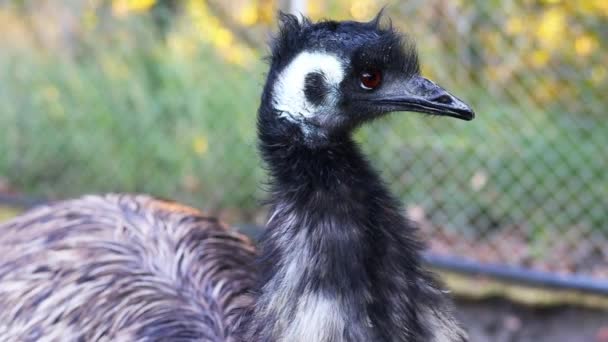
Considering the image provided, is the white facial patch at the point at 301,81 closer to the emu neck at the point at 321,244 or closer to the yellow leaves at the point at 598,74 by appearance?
the emu neck at the point at 321,244

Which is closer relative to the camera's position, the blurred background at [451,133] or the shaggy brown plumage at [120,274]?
the shaggy brown plumage at [120,274]

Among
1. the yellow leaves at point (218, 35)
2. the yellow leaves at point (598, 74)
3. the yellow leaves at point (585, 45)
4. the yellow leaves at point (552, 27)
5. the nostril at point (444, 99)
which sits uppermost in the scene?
the yellow leaves at point (218, 35)

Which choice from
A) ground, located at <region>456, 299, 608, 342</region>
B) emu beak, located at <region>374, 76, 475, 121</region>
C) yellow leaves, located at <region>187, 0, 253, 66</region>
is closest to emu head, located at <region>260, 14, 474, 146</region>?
emu beak, located at <region>374, 76, 475, 121</region>

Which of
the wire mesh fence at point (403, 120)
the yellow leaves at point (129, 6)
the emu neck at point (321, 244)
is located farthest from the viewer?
the yellow leaves at point (129, 6)

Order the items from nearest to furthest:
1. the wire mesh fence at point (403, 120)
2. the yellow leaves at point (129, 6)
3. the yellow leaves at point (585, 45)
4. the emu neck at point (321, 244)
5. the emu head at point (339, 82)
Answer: the emu neck at point (321, 244), the emu head at point (339, 82), the yellow leaves at point (585, 45), the wire mesh fence at point (403, 120), the yellow leaves at point (129, 6)

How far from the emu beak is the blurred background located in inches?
69.3

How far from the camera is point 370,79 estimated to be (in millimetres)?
2064

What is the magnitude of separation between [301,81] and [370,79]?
0.17 meters

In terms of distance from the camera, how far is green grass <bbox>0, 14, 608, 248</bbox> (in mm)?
4328

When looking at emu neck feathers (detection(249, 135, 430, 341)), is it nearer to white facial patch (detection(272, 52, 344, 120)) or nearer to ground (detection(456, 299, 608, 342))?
white facial patch (detection(272, 52, 344, 120))

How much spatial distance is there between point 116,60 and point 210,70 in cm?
76

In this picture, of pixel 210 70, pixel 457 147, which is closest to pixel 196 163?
pixel 210 70

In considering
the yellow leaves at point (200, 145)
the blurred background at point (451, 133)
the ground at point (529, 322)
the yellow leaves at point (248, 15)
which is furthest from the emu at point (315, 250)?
the yellow leaves at point (248, 15)

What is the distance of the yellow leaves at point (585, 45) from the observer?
4.15m
